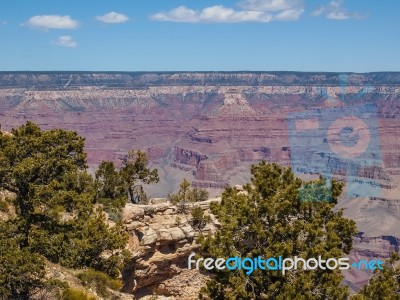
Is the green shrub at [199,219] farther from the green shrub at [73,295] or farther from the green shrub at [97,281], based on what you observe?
the green shrub at [73,295]

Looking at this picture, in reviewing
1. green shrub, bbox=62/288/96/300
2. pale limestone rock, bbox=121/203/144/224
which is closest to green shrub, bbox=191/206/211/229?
pale limestone rock, bbox=121/203/144/224

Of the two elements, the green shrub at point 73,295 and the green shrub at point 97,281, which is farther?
the green shrub at point 97,281

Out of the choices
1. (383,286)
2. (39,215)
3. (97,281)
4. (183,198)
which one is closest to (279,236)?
(383,286)

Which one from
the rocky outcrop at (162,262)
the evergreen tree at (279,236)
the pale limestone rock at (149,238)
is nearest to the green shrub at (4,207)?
the rocky outcrop at (162,262)

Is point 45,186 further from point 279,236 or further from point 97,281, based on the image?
point 279,236

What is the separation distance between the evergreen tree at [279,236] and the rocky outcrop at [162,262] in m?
7.84

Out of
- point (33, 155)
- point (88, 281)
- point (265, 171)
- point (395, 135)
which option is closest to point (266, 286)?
point (265, 171)

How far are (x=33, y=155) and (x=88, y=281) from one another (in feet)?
16.7

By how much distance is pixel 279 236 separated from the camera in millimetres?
17328

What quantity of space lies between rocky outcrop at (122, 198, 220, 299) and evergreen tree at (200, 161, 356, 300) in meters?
7.84

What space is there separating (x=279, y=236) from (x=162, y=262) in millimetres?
10094

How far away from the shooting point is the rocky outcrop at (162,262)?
25.4 metres

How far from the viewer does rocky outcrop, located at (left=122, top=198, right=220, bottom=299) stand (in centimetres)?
2538

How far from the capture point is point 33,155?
1816cm
